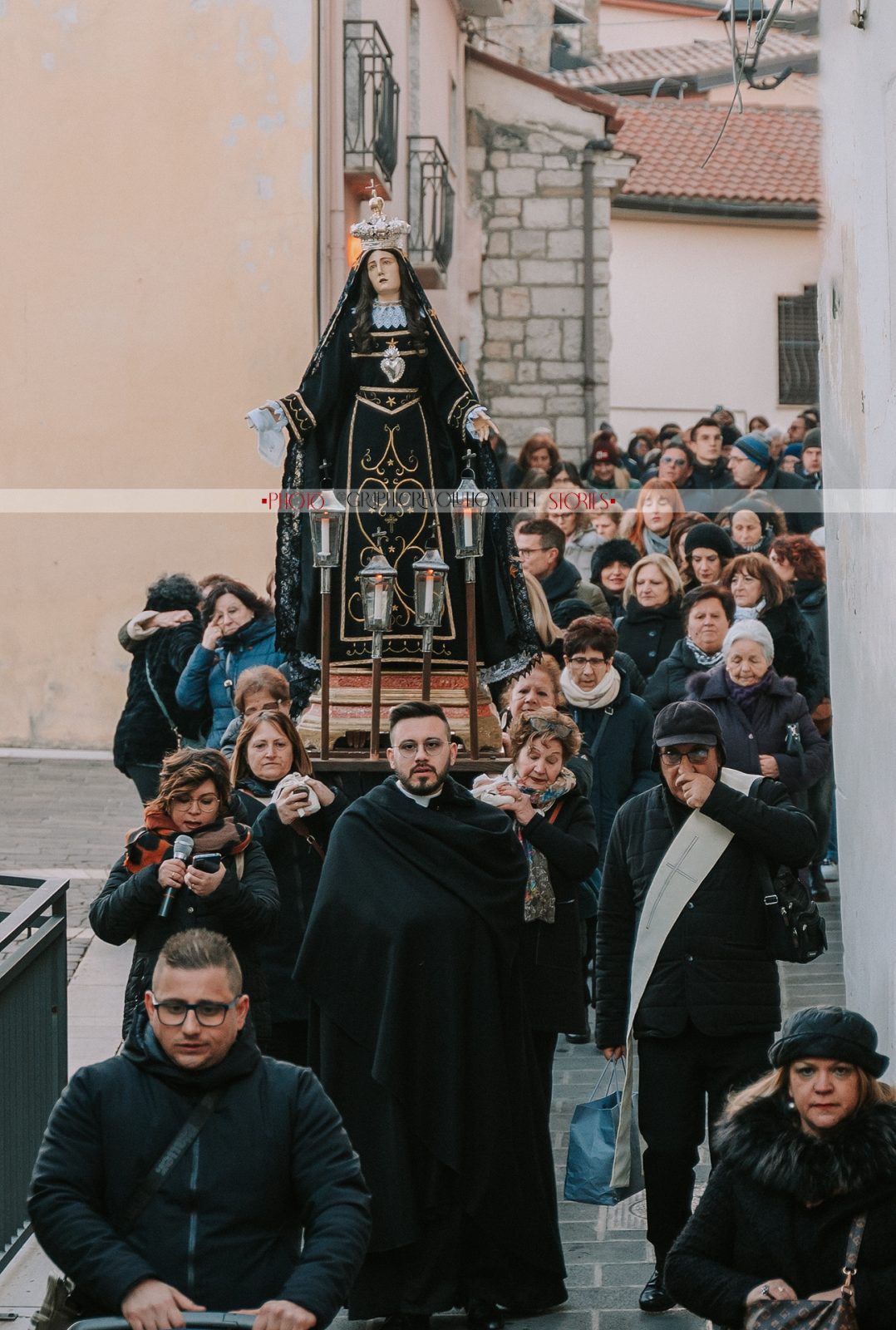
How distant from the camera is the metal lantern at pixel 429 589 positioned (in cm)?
893

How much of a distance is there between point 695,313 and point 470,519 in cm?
2481

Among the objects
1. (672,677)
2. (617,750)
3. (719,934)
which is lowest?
(719,934)

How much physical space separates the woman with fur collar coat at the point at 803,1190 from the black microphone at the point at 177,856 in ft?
6.89

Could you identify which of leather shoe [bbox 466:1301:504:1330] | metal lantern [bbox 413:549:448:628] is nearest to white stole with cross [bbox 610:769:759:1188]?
leather shoe [bbox 466:1301:504:1330]

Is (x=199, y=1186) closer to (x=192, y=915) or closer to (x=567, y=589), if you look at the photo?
(x=192, y=915)

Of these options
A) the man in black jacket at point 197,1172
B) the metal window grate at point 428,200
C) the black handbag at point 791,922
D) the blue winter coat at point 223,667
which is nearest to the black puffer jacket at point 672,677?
the blue winter coat at point 223,667

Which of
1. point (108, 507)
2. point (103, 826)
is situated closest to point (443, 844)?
point (103, 826)

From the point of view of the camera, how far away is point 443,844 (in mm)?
5855

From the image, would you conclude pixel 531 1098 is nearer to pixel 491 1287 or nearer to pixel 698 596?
pixel 491 1287

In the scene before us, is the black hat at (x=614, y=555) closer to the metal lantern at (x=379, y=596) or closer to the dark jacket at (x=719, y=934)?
the metal lantern at (x=379, y=596)

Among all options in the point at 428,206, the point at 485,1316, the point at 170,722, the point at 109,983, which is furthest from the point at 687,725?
the point at 428,206

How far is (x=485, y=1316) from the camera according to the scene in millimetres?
5773

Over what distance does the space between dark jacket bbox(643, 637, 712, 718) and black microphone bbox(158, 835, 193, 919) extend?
3.93 meters

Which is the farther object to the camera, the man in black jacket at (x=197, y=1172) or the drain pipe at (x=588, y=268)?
the drain pipe at (x=588, y=268)
